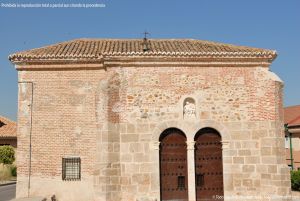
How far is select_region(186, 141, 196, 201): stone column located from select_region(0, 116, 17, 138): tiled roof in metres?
24.1

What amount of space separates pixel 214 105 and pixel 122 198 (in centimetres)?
445

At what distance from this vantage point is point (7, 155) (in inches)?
1182

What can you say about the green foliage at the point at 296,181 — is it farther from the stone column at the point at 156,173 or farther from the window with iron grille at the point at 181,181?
the stone column at the point at 156,173

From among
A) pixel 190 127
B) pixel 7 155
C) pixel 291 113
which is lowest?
pixel 7 155

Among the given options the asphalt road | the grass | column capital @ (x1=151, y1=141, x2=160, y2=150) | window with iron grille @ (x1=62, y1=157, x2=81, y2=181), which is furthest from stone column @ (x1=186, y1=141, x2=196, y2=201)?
the grass

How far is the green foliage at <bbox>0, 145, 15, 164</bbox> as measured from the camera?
97.9 ft

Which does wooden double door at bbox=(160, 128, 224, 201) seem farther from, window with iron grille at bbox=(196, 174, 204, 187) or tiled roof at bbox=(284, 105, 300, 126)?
tiled roof at bbox=(284, 105, 300, 126)

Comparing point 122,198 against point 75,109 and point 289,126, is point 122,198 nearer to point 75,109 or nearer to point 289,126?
point 75,109

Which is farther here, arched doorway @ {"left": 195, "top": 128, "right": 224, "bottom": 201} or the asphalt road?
the asphalt road

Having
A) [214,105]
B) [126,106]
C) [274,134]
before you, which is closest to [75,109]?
[126,106]

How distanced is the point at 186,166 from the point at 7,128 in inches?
1034

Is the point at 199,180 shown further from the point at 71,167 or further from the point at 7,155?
the point at 7,155

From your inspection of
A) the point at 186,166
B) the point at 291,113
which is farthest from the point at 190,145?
the point at 291,113

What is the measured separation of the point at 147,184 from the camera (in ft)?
40.1
